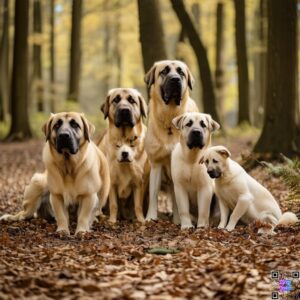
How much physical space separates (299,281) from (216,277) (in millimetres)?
609

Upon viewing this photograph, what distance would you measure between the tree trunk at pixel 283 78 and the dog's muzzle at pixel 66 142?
198 inches

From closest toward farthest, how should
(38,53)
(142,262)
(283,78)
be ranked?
(142,262)
(283,78)
(38,53)

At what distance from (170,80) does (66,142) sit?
1696 mm

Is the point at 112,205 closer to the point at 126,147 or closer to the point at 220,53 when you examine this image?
the point at 126,147

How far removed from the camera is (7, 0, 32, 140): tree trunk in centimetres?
1856

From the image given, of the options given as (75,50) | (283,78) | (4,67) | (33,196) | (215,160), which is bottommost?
(33,196)

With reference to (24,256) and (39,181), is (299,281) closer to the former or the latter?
(24,256)

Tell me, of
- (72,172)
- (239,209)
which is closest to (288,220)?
(239,209)

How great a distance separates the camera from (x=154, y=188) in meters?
7.95

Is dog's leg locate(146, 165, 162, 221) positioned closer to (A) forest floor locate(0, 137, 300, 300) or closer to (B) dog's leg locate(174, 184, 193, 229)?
(A) forest floor locate(0, 137, 300, 300)

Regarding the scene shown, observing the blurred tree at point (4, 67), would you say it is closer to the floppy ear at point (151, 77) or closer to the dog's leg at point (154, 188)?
the floppy ear at point (151, 77)

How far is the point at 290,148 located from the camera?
35.2 ft

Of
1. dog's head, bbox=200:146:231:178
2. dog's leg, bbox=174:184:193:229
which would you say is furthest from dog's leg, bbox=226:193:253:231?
dog's leg, bbox=174:184:193:229

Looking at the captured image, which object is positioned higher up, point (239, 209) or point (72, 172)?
point (72, 172)
